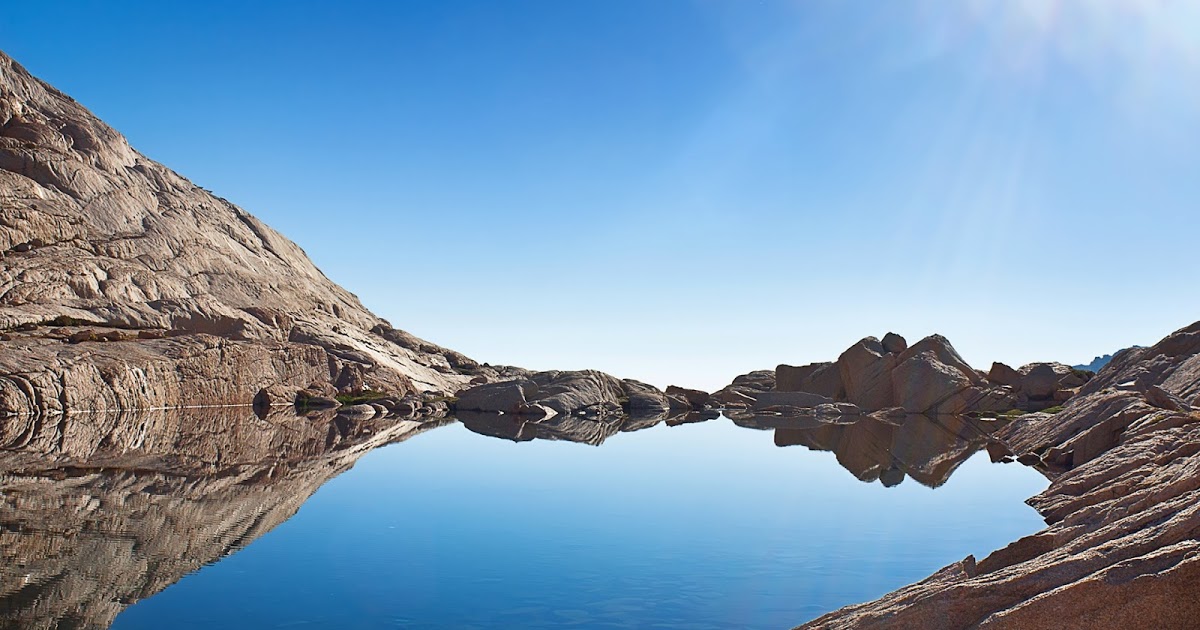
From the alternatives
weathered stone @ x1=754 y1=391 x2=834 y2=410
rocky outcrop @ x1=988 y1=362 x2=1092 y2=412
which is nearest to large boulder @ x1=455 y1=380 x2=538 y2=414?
weathered stone @ x1=754 y1=391 x2=834 y2=410

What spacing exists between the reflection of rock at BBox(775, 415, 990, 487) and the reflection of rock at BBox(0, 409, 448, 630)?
23372 mm

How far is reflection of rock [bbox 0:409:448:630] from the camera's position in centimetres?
1385

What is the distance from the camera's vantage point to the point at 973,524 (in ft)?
78.0

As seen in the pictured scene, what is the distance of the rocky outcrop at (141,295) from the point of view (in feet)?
186

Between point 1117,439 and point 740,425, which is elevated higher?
point 740,425

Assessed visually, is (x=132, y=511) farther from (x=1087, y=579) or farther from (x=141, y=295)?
(x=141, y=295)

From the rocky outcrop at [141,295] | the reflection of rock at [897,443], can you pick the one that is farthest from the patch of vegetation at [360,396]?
the reflection of rock at [897,443]

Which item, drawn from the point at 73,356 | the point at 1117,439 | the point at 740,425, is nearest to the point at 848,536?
the point at 1117,439

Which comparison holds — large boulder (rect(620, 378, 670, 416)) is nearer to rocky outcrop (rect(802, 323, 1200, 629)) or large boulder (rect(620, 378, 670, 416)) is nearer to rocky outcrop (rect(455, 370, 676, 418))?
rocky outcrop (rect(455, 370, 676, 418))

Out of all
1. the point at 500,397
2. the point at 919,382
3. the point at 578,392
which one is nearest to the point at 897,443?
the point at 919,382

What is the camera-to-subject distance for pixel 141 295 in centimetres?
9019

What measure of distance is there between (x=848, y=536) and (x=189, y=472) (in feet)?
71.2

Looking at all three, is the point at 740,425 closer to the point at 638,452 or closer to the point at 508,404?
the point at 508,404

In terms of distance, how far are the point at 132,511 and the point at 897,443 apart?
1657 inches
